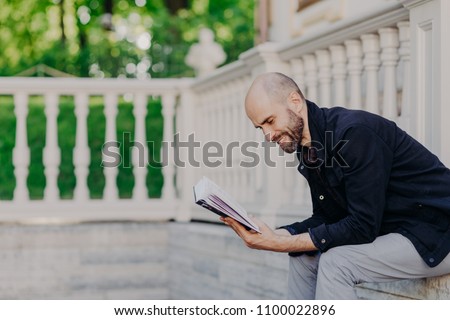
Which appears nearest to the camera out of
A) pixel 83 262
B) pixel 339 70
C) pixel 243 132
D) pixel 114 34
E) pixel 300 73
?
pixel 339 70

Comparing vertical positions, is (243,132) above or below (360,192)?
above

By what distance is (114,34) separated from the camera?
2011 centimetres

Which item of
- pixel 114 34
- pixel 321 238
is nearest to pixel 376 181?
pixel 321 238

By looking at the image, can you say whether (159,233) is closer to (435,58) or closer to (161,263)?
(161,263)

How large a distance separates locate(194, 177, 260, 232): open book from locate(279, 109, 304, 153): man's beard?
12.6 inches

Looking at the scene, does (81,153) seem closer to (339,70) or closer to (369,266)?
(339,70)

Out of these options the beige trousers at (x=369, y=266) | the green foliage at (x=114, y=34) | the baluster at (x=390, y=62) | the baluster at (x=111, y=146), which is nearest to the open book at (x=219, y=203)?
the beige trousers at (x=369, y=266)

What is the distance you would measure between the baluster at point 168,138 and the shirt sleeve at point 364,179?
14.6 feet

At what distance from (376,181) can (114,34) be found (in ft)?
56.0

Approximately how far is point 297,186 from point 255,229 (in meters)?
2.05

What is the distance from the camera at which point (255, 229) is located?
3.78 m

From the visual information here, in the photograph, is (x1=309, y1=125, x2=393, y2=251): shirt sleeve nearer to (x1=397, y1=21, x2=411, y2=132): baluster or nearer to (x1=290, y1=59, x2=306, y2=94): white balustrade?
(x1=397, y1=21, x2=411, y2=132): baluster

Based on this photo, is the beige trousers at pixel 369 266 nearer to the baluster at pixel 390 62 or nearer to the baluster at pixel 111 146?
the baluster at pixel 390 62

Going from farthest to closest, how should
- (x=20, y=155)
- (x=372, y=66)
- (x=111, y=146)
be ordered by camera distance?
(x=111, y=146), (x=20, y=155), (x=372, y=66)
